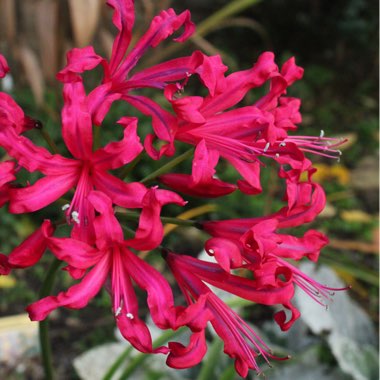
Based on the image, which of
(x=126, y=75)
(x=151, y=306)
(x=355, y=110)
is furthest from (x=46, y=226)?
(x=355, y=110)

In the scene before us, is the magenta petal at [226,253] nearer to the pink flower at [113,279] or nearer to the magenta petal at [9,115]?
the pink flower at [113,279]

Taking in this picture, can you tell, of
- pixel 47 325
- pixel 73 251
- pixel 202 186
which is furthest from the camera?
pixel 47 325

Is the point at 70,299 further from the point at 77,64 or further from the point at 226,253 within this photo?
the point at 77,64

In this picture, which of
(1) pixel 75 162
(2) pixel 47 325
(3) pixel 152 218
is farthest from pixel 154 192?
(2) pixel 47 325

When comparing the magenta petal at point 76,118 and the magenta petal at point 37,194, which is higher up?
the magenta petal at point 76,118

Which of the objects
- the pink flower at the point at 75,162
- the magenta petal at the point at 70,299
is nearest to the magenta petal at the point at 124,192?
the pink flower at the point at 75,162

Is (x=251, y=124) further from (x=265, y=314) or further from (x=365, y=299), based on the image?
(x=365, y=299)
